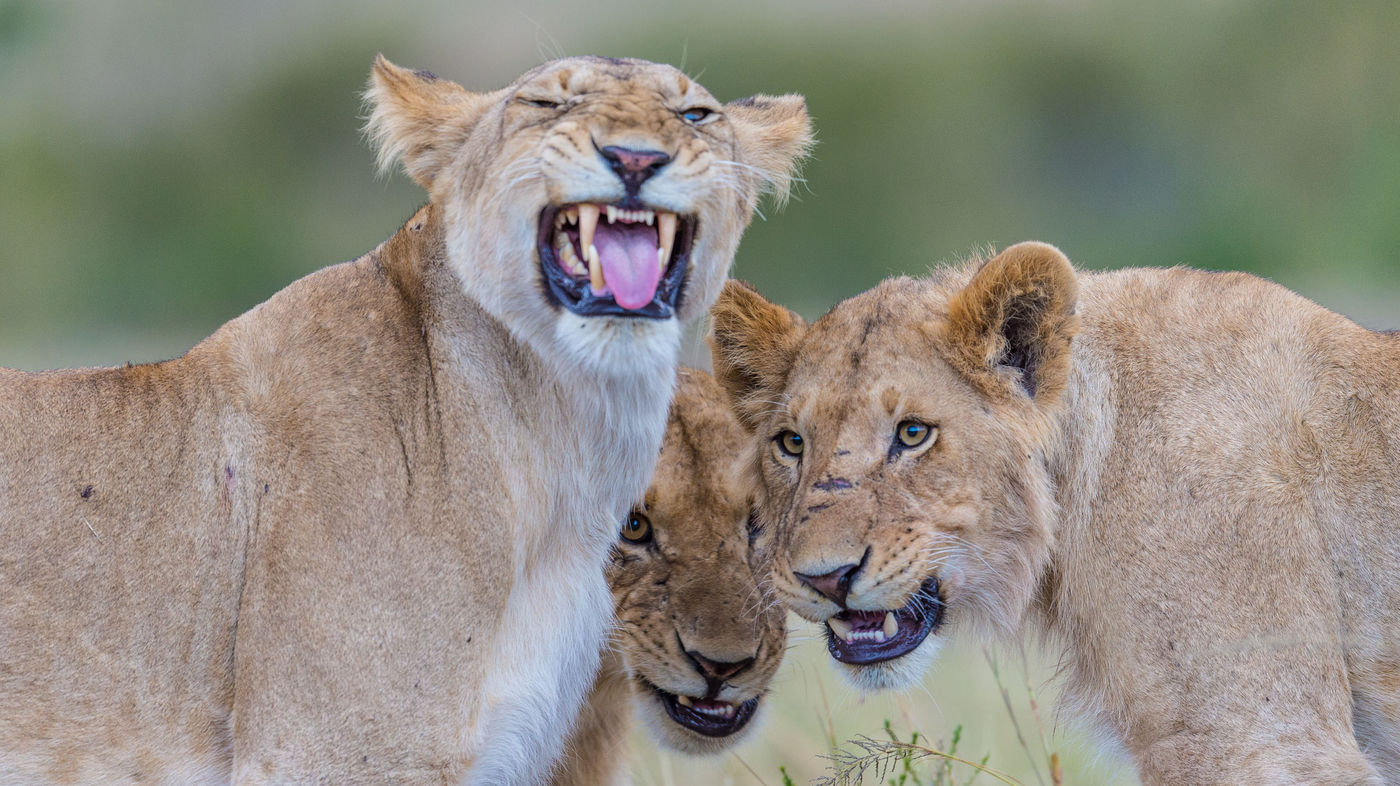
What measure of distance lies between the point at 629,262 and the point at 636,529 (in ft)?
4.05

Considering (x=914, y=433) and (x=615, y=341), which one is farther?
(x=914, y=433)

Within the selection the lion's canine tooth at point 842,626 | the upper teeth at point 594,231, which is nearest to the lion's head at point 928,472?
the lion's canine tooth at point 842,626

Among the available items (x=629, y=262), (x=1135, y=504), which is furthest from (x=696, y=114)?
(x=1135, y=504)

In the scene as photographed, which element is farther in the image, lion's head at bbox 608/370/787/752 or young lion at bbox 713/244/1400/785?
lion's head at bbox 608/370/787/752

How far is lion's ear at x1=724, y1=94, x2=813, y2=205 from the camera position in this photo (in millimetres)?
4668

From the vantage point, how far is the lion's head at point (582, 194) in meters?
3.97

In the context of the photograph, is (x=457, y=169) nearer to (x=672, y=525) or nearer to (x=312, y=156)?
(x=672, y=525)

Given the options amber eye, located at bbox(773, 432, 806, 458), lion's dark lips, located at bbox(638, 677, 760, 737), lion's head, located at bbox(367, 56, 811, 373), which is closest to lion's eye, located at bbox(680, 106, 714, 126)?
lion's head, located at bbox(367, 56, 811, 373)

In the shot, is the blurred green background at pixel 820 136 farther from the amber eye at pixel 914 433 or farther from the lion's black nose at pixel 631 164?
the lion's black nose at pixel 631 164

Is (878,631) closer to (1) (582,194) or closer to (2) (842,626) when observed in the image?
(2) (842,626)

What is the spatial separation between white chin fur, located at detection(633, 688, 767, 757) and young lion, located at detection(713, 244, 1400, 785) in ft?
1.99

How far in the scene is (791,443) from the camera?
4785 mm

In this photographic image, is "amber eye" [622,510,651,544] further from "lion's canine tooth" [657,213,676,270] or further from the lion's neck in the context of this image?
"lion's canine tooth" [657,213,676,270]

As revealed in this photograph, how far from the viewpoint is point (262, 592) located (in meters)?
3.90
